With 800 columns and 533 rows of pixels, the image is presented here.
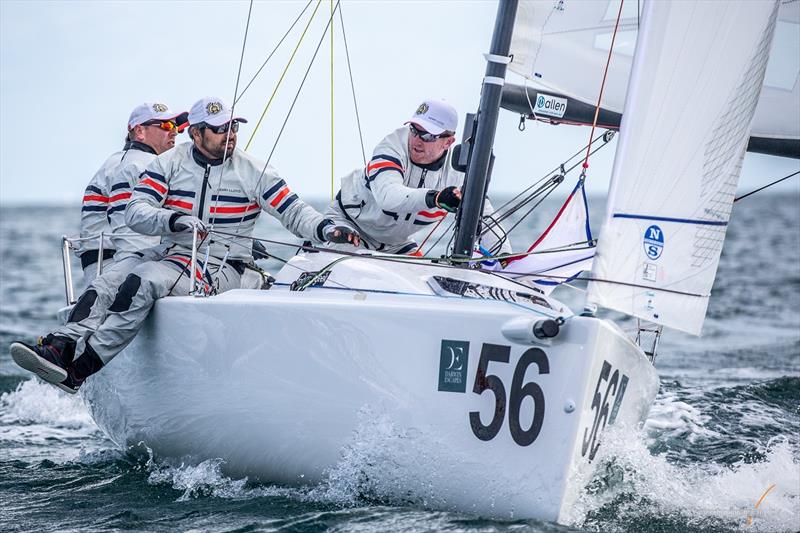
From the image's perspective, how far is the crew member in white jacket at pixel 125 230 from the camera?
449 centimetres

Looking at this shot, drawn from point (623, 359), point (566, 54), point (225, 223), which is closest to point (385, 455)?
point (623, 359)

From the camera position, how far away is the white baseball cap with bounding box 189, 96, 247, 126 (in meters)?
4.78

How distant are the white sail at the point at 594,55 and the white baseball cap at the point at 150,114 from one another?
1941mm

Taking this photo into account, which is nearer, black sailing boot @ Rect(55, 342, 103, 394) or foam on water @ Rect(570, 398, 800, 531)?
foam on water @ Rect(570, 398, 800, 531)

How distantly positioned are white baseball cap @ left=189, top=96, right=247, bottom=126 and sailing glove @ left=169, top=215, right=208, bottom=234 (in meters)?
0.50

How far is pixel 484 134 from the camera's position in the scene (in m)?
4.22

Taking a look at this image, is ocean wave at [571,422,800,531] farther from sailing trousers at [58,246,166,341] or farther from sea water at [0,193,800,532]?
sailing trousers at [58,246,166,341]

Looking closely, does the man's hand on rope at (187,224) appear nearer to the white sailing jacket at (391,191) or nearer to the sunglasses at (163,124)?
the white sailing jacket at (391,191)

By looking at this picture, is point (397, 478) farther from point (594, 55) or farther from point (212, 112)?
point (594, 55)

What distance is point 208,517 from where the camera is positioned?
3.73 metres

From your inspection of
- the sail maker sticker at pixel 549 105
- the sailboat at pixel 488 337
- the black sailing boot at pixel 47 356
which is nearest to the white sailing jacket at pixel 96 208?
the black sailing boot at pixel 47 356

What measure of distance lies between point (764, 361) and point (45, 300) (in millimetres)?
8442

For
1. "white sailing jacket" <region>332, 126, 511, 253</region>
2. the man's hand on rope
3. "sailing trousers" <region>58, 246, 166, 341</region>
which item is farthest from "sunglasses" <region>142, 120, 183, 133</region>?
the man's hand on rope

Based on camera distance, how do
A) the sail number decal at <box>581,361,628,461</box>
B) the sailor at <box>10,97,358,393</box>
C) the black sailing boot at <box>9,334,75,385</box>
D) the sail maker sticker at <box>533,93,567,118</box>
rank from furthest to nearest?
1. the sail maker sticker at <box>533,93,567,118</box>
2. the sailor at <box>10,97,358,393</box>
3. the black sailing boot at <box>9,334,75,385</box>
4. the sail number decal at <box>581,361,628,461</box>
